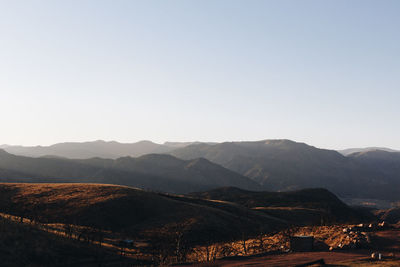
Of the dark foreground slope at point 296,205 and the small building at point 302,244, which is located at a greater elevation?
the small building at point 302,244

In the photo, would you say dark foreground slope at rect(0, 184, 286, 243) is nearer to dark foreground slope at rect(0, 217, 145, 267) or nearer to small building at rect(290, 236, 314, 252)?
dark foreground slope at rect(0, 217, 145, 267)

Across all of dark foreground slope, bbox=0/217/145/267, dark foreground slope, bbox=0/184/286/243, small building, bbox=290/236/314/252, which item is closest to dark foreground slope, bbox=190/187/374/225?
dark foreground slope, bbox=0/184/286/243

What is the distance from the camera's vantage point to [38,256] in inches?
1449

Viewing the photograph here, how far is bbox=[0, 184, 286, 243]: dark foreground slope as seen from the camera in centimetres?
6775

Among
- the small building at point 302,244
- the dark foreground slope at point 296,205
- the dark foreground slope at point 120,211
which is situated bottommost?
the dark foreground slope at point 296,205

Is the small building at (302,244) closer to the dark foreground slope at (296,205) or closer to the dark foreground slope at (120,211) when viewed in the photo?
the dark foreground slope at (120,211)

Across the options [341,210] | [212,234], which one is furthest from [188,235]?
[341,210]

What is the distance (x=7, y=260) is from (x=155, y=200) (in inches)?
1969

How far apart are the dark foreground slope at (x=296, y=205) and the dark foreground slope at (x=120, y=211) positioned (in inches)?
748

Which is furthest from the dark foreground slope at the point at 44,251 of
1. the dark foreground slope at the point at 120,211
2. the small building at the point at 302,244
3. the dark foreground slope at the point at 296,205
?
the dark foreground slope at the point at 296,205

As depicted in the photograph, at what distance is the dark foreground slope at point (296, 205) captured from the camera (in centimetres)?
10450

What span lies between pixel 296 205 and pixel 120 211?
85.8m

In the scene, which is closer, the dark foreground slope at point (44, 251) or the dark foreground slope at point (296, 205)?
the dark foreground slope at point (44, 251)

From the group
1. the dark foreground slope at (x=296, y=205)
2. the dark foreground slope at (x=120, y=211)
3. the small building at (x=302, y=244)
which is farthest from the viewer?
the dark foreground slope at (x=296, y=205)
